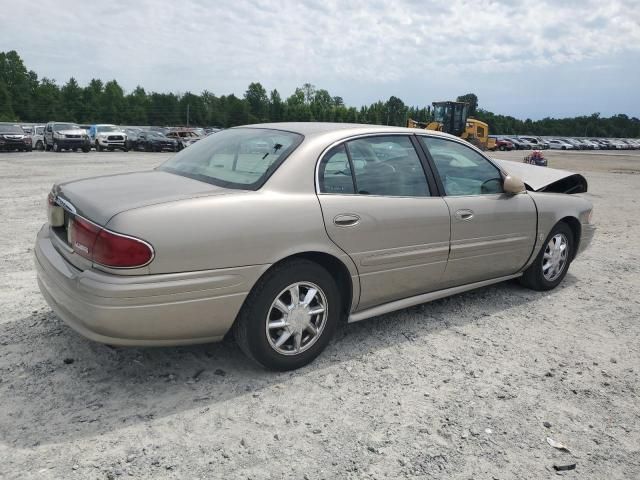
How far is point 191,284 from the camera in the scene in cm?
274

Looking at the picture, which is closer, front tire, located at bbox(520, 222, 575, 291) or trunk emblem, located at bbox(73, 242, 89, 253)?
trunk emblem, located at bbox(73, 242, 89, 253)

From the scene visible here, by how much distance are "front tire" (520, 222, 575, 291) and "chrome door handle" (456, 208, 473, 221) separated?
46.9 inches

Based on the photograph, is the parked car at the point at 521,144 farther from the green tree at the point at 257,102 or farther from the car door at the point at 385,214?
the car door at the point at 385,214

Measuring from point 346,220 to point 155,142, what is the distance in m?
32.2

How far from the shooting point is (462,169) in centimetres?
420

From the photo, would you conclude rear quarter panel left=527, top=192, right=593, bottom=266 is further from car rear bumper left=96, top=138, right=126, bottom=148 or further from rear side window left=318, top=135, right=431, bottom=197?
car rear bumper left=96, top=138, right=126, bottom=148

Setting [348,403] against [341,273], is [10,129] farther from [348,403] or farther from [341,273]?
[348,403]

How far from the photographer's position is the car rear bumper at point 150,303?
2.62 m

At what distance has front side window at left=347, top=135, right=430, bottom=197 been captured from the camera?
353 cm

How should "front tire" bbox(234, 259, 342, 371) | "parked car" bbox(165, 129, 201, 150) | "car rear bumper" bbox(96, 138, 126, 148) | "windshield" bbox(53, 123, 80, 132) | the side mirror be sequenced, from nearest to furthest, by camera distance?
"front tire" bbox(234, 259, 342, 371)
the side mirror
"windshield" bbox(53, 123, 80, 132)
"car rear bumper" bbox(96, 138, 126, 148)
"parked car" bbox(165, 129, 201, 150)

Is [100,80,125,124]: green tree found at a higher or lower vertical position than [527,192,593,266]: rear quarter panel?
higher

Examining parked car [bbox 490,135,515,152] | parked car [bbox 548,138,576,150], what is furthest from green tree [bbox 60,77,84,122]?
parked car [bbox 548,138,576,150]

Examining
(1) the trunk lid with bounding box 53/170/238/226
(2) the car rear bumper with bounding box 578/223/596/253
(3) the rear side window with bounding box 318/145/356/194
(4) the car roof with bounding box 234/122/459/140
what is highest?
(4) the car roof with bounding box 234/122/459/140

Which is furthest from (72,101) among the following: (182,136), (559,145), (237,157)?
(237,157)
